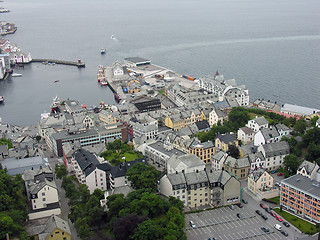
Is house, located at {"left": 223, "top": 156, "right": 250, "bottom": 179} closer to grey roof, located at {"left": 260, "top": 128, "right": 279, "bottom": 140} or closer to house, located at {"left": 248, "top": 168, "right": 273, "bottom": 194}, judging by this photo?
house, located at {"left": 248, "top": 168, "right": 273, "bottom": 194}

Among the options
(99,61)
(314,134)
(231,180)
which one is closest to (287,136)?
(314,134)

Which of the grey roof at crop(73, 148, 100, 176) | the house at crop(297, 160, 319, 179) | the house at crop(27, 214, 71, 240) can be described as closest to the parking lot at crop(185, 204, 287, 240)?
the house at crop(297, 160, 319, 179)

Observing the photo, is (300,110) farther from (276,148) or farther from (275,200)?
(275,200)

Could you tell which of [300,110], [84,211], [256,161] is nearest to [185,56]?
[300,110]

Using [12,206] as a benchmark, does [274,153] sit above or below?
above

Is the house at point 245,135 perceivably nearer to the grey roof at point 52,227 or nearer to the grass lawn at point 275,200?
the grass lawn at point 275,200

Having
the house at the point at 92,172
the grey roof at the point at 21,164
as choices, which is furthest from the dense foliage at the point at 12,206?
the house at the point at 92,172
